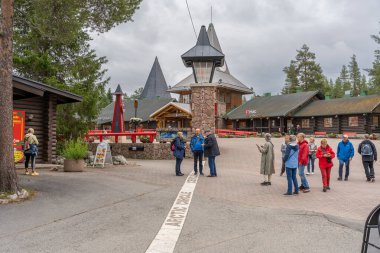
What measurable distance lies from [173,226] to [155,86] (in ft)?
203

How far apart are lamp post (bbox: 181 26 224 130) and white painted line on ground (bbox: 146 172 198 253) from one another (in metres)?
10.0

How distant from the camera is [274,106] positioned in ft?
152

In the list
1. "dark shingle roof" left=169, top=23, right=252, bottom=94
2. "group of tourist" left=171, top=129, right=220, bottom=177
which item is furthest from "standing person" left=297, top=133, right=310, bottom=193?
"dark shingle roof" left=169, top=23, right=252, bottom=94

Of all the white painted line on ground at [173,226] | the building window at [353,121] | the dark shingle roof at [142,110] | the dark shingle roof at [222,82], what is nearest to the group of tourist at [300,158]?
the white painted line on ground at [173,226]

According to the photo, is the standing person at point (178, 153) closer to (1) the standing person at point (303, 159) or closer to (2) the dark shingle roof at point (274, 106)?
(1) the standing person at point (303, 159)

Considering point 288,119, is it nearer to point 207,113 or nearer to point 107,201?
point 207,113

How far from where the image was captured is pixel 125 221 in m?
6.98

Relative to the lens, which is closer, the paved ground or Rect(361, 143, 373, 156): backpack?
the paved ground

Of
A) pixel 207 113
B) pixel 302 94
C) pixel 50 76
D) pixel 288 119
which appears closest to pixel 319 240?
pixel 207 113

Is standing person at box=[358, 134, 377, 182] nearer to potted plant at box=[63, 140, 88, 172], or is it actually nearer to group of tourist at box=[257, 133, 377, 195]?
group of tourist at box=[257, 133, 377, 195]

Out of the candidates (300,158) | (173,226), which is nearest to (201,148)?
(300,158)

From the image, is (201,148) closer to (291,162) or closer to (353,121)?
(291,162)

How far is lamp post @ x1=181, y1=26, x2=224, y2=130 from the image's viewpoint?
18953 millimetres

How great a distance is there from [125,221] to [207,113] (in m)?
13.9
